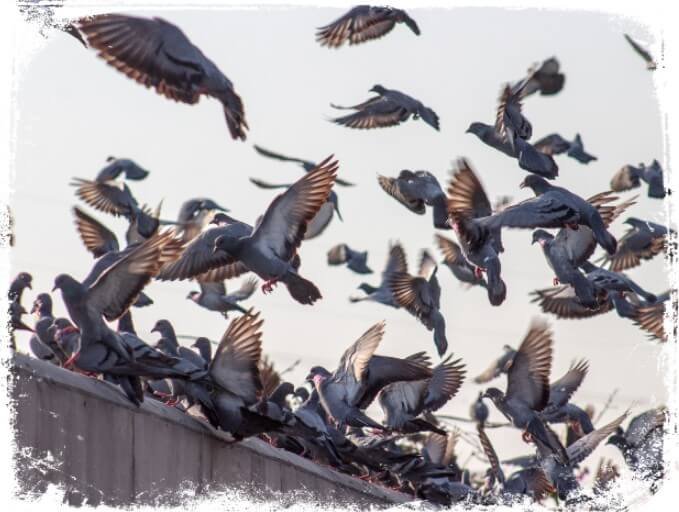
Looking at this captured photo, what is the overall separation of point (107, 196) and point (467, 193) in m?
6.54

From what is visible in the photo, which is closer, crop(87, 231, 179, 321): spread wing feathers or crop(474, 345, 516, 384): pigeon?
crop(87, 231, 179, 321): spread wing feathers

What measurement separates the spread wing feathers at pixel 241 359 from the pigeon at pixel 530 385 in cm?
423

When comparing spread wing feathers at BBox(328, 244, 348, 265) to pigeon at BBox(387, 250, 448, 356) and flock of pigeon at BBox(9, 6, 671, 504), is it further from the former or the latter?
pigeon at BBox(387, 250, 448, 356)

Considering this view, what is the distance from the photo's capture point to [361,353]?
49.1 feet

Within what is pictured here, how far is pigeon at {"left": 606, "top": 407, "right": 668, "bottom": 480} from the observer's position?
17172 millimetres

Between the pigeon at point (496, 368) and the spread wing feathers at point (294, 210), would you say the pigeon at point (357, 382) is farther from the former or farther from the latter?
the pigeon at point (496, 368)

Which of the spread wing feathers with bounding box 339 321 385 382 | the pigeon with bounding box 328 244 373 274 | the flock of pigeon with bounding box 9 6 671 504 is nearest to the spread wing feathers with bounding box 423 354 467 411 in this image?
the flock of pigeon with bounding box 9 6 671 504

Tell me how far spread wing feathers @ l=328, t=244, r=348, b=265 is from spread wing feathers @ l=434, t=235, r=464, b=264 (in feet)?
13.7

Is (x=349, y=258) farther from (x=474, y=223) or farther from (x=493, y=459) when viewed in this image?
(x=474, y=223)

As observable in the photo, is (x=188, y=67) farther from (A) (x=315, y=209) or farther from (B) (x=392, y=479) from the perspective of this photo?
(B) (x=392, y=479)

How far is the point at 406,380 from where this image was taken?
50.5ft

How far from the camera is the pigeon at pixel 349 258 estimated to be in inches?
954

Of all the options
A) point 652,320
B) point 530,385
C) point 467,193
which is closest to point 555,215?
point 467,193

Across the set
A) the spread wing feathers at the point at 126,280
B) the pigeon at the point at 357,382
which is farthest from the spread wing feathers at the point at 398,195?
the spread wing feathers at the point at 126,280
